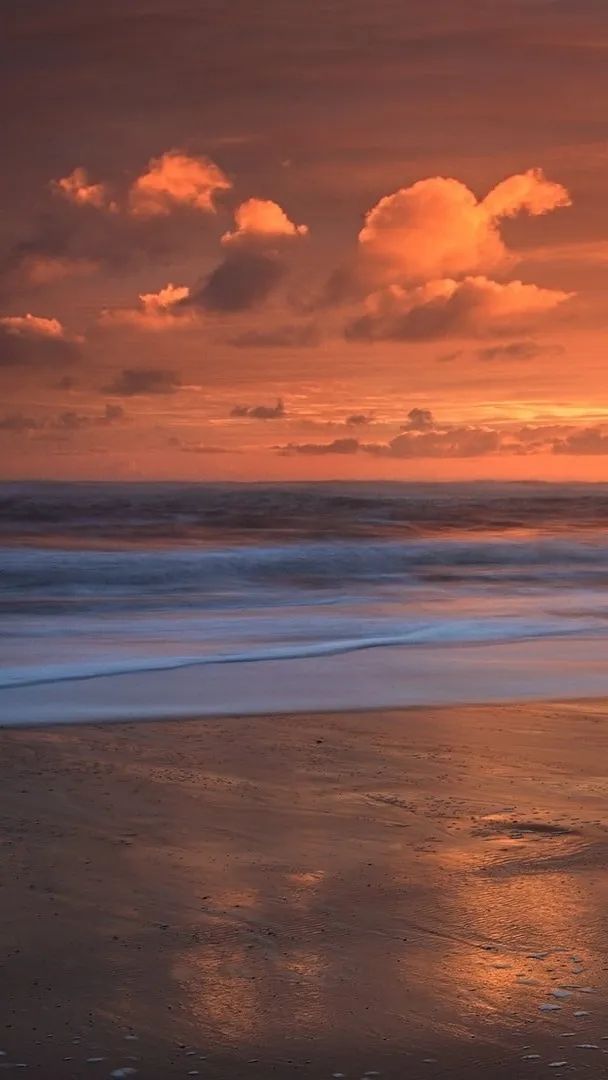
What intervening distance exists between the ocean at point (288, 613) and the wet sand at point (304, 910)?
1.83 metres

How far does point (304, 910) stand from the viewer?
365 cm

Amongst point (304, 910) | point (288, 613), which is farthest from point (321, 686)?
point (288, 613)

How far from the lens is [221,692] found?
7816mm

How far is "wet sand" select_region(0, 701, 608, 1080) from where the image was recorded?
2822 millimetres

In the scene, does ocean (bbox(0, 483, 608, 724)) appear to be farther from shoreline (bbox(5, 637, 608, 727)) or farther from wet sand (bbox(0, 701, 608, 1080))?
wet sand (bbox(0, 701, 608, 1080))

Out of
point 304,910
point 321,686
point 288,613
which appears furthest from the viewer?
point 288,613

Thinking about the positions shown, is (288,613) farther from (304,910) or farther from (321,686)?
(304,910)

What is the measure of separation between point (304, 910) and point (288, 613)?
10.3 m

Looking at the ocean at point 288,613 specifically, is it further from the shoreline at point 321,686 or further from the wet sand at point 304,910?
the wet sand at point 304,910

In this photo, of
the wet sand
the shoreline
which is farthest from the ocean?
the wet sand

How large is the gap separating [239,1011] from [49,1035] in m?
0.46

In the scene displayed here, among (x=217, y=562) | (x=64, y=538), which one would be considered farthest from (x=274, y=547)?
(x=64, y=538)

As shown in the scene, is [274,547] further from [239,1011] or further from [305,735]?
[239,1011]

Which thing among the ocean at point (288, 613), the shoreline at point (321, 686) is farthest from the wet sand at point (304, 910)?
the ocean at point (288, 613)
